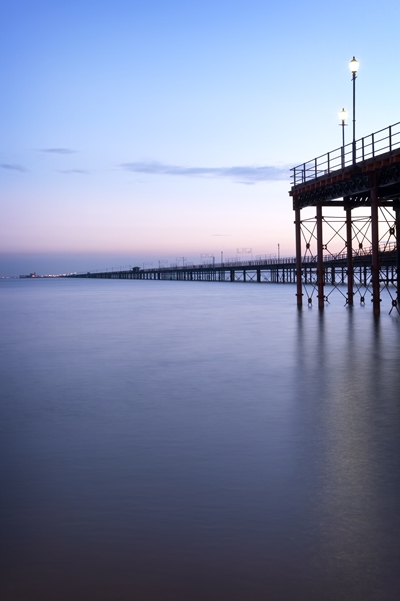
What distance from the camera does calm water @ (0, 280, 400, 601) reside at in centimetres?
474

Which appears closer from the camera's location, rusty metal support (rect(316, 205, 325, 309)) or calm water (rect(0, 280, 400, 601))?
calm water (rect(0, 280, 400, 601))

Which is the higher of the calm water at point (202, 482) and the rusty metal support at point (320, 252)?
the rusty metal support at point (320, 252)

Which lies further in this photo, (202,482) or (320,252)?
(320,252)

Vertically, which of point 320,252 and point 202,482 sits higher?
point 320,252

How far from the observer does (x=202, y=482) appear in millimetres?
6801

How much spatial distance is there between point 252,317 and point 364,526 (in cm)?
2722

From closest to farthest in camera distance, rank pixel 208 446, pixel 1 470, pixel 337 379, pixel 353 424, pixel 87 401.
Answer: pixel 1 470
pixel 208 446
pixel 353 424
pixel 87 401
pixel 337 379

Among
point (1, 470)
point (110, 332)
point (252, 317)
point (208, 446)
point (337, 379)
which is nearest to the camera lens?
point (1, 470)

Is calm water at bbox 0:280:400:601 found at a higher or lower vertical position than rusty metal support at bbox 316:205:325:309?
lower

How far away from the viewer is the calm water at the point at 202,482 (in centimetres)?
474

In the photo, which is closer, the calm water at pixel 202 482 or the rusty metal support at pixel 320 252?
the calm water at pixel 202 482

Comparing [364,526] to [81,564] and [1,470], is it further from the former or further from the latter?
[1,470]

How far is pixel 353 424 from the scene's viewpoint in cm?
948

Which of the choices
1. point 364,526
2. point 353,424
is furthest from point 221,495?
point 353,424
